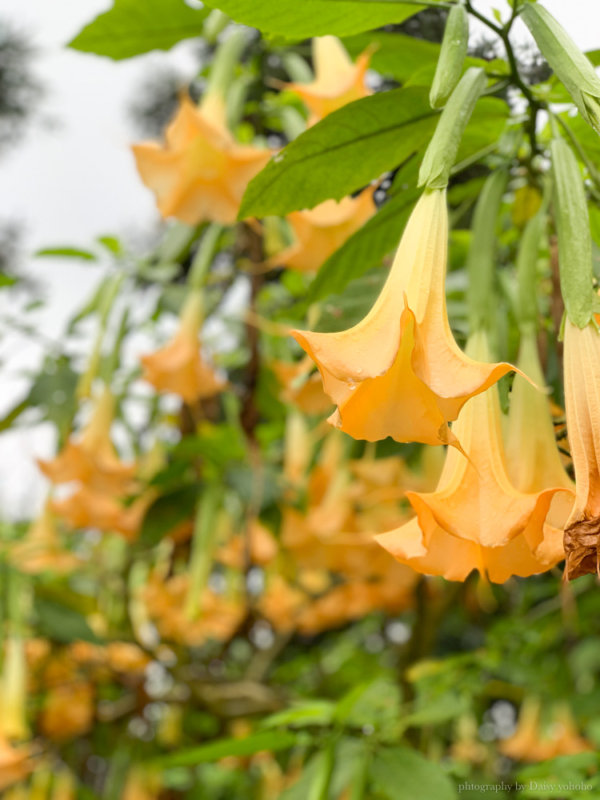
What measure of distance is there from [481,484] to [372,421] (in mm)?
79

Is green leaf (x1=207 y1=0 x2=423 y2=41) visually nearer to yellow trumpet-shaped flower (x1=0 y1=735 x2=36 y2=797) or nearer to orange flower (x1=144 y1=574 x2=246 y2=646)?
yellow trumpet-shaped flower (x1=0 y1=735 x2=36 y2=797)

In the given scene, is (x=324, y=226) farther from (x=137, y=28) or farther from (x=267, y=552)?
(x=267, y=552)

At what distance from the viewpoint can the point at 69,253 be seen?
1227 mm

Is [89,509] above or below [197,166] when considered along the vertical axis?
below

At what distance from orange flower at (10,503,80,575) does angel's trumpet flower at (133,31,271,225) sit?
0.68 m

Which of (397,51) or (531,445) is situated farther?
(397,51)

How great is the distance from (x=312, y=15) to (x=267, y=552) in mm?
1125

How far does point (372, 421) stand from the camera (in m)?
0.35

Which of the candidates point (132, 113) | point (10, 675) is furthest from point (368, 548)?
point (132, 113)

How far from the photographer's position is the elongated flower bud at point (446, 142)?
1.25ft

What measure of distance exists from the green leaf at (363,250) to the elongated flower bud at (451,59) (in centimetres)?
16

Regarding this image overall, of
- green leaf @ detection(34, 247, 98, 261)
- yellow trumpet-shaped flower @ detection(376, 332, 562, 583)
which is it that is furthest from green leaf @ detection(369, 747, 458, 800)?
green leaf @ detection(34, 247, 98, 261)

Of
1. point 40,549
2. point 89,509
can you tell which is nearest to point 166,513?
point 89,509

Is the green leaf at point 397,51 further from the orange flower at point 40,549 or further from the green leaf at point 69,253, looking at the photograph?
the orange flower at point 40,549
